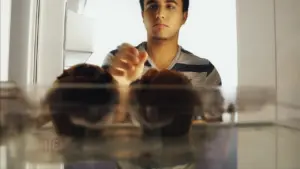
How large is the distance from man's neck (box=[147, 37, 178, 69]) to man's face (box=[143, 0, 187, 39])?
0.01 m

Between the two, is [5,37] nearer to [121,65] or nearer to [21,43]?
Answer: [21,43]

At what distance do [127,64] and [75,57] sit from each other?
9cm

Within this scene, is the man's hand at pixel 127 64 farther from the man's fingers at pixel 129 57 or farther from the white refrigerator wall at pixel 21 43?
the white refrigerator wall at pixel 21 43

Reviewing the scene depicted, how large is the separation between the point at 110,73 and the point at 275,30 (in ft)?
1.13

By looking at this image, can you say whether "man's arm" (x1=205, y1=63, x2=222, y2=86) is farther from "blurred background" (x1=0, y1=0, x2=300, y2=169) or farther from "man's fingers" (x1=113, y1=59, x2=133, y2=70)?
"man's fingers" (x1=113, y1=59, x2=133, y2=70)

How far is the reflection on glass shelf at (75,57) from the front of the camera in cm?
75

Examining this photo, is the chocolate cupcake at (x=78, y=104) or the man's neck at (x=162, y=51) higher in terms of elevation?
the man's neck at (x=162, y=51)

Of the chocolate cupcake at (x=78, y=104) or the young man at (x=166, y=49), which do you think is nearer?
the chocolate cupcake at (x=78, y=104)

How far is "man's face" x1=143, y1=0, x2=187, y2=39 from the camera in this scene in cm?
78

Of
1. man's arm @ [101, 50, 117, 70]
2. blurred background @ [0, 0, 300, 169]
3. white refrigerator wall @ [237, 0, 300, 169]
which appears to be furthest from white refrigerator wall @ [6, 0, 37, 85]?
white refrigerator wall @ [237, 0, 300, 169]

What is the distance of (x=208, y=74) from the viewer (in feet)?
2.58

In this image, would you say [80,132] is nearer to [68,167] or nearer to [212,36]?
[68,167]

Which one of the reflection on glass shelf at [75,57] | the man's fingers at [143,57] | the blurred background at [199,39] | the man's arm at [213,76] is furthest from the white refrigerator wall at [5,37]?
the man's arm at [213,76]

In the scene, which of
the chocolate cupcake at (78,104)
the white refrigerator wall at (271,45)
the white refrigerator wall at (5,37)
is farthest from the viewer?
the white refrigerator wall at (271,45)
